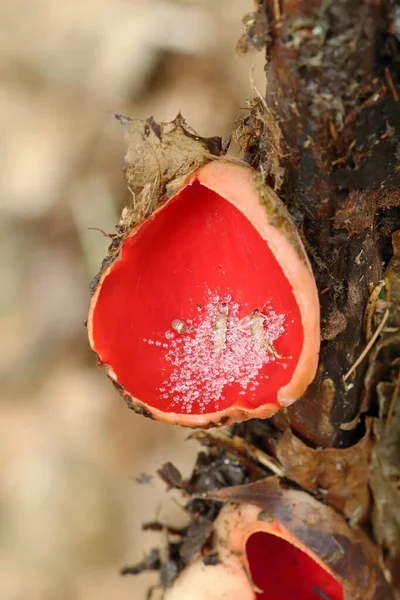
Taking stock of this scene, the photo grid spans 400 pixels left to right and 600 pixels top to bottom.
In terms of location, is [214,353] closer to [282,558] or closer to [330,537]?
[330,537]

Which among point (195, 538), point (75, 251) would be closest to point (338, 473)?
point (195, 538)

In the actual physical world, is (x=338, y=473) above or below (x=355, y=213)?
below

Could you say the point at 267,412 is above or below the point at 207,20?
below

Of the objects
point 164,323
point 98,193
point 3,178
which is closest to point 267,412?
→ point 164,323

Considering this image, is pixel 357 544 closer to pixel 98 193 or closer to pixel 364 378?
pixel 364 378

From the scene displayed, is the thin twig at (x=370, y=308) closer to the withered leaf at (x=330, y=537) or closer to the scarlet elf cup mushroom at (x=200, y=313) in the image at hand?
the scarlet elf cup mushroom at (x=200, y=313)

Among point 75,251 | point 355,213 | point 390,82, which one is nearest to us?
point 390,82

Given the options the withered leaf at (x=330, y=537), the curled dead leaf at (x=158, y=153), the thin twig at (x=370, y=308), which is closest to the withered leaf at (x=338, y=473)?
the withered leaf at (x=330, y=537)
